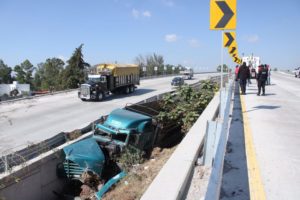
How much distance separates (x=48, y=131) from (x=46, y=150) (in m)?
6.86

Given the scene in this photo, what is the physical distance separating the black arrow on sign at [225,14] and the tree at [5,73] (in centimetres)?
10093

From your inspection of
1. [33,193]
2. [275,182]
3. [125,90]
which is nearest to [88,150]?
[33,193]

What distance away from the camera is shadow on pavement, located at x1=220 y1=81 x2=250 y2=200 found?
175 inches

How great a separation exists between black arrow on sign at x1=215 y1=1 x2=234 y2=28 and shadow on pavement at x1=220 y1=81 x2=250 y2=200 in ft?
9.62

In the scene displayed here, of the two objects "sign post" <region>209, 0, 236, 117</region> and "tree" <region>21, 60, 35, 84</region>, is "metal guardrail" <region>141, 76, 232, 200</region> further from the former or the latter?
"tree" <region>21, 60, 35, 84</region>

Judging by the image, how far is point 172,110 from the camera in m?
13.3

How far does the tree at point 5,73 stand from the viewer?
102m

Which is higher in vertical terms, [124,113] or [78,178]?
[124,113]

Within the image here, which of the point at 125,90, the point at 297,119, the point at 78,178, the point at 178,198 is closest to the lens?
the point at 178,198

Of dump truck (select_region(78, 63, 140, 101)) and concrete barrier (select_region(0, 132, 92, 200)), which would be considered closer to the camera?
concrete barrier (select_region(0, 132, 92, 200))

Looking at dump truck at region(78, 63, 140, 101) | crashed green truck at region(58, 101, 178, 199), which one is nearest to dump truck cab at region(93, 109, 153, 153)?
crashed green truck at region(58, 101, 178, 199)

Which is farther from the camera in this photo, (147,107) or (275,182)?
(147,107)

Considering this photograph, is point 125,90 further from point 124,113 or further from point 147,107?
point 124,113

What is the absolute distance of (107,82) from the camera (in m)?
30.3
